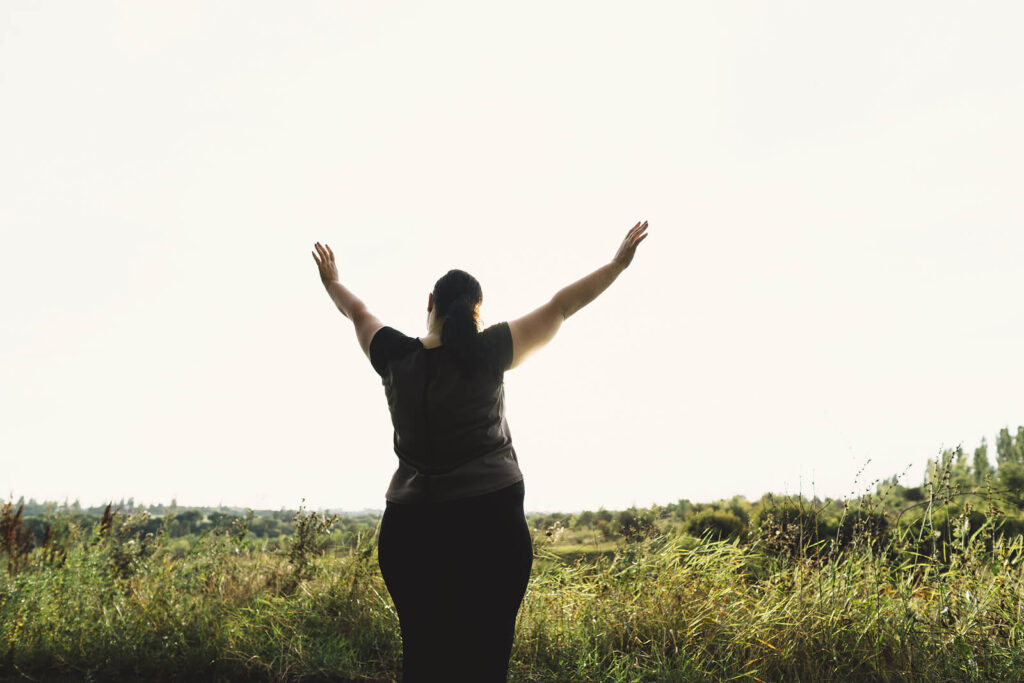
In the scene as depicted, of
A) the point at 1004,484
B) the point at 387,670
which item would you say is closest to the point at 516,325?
the point at 387,670

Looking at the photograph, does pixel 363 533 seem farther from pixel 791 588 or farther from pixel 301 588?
pixel 791 588

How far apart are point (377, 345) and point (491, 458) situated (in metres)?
0.66

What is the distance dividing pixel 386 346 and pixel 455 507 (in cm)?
69

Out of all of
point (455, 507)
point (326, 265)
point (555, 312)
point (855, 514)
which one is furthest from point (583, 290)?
point (855, 514)

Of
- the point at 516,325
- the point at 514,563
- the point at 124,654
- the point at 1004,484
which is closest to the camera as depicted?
the point at 514,563

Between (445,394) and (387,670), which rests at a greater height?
(445,394)

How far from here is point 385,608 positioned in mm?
3834

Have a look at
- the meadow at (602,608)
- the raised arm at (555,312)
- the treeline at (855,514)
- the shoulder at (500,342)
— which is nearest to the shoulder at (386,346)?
the shoulder at (500,342)

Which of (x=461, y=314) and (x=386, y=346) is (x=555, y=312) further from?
(x=386, y=346)

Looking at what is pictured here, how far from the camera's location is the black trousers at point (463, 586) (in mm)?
1901

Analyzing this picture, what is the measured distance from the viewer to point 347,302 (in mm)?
2564

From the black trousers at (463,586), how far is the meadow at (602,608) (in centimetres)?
7

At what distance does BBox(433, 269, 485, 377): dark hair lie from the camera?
202 cm

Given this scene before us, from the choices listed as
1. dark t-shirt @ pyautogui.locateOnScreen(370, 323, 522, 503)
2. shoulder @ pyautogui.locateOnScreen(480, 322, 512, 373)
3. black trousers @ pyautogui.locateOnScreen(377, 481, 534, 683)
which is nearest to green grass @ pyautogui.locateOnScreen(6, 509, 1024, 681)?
black trousers @ pyautogui.locateOnScreen(377, 481, 534, 683)
